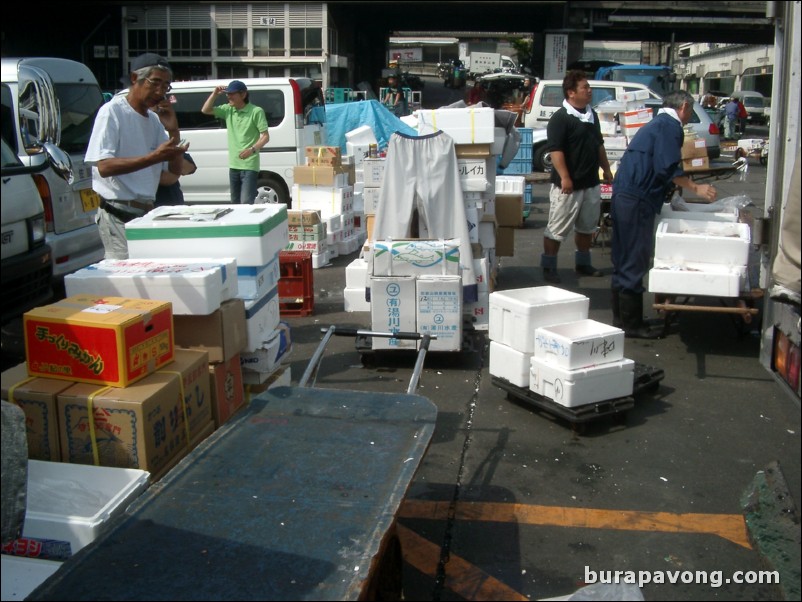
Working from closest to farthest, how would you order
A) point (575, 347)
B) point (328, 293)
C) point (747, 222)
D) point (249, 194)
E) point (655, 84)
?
point (575, 347)
point (747, 222)
point (328, 293)
point (249, 194)
point (655, 84)

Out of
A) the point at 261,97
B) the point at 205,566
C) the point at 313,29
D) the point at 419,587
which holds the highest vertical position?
the point at 313,29

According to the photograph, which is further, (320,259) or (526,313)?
(320,259)

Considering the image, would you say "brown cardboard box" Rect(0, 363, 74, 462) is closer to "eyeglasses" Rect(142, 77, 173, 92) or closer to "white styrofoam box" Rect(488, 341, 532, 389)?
"eyeglasses" Rect(142, 77, 173, 92)

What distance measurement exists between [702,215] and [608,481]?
11.4 ft

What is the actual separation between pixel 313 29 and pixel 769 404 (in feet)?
83.7

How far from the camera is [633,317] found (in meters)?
6.60

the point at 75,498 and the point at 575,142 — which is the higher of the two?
the point at 575,142

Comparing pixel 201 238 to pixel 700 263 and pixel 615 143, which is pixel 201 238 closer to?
pixel 700 263

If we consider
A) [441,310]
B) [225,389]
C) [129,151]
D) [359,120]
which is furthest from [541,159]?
[225,389]

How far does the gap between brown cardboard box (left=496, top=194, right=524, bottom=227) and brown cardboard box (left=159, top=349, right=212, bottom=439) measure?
4670mm

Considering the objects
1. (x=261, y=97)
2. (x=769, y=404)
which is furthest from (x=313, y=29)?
(x=769, y=404)

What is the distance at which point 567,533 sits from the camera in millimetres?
3783

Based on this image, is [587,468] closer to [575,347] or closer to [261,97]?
[575,347]

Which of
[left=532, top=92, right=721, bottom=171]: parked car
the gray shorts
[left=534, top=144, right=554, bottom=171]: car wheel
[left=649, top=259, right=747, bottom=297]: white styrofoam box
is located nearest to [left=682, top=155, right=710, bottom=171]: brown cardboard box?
the gray shorts
